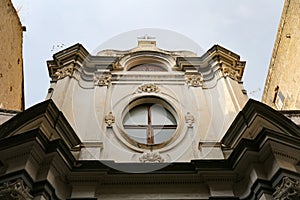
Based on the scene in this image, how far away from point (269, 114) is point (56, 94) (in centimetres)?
576

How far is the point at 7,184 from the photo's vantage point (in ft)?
24.8

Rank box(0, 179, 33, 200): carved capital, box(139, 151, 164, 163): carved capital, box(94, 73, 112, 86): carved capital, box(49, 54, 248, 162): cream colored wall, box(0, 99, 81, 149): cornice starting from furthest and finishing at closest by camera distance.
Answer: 1. box(94, 73, 112, 86): carved capital
2. box(49, 54, 248, 162): cream colored wall
3. box(139, 151, 164, 163): carved capital
4. box(0, 99, 81, 149): cornice
5. box(0, 179, 33, 200): carved capital

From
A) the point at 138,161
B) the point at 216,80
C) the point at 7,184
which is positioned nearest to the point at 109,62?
the point at 216,80

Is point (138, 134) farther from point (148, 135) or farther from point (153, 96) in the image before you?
point (153, 96)

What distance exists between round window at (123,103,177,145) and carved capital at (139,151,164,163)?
0.59m

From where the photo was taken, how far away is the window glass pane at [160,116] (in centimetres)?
1148

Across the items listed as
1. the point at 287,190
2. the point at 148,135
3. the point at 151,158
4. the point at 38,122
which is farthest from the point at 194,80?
the point at 287,190

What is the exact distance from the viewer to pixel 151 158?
993 centimetres

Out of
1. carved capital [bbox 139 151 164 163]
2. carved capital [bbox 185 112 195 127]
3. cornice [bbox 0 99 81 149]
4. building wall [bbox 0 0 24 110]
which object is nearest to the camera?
cornice [bbox 0 99 81 149]

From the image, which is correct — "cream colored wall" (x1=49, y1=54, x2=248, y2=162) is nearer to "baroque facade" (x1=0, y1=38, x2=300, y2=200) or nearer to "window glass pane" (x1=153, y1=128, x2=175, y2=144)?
"baroque facade" (x1=0, y1=38, x2=300, y2=200)

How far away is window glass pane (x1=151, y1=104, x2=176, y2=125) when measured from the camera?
11477mm

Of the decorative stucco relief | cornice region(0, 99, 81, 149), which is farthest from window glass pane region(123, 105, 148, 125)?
the decorative stucco relief

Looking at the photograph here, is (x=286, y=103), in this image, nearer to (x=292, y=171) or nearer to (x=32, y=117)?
(x=292, y=171)

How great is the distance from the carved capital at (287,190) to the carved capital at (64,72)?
7.18 meters
